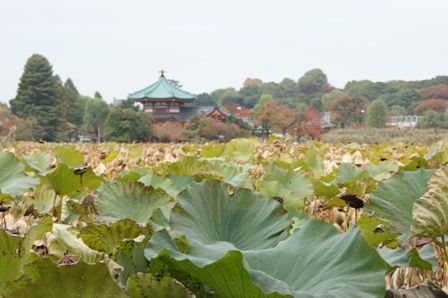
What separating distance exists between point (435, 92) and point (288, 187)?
44057mm

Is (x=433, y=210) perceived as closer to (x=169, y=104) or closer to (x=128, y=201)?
(x=128, y=201)

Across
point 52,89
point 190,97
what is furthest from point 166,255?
point 52,89

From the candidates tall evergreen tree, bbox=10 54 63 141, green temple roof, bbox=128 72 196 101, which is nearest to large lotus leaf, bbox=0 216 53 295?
green temple roof, bbox=128 72 196 101

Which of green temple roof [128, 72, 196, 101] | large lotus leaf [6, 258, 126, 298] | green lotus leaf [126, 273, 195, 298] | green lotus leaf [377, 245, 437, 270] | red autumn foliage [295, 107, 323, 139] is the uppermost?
green temple roof [128, 72, 196, 101]

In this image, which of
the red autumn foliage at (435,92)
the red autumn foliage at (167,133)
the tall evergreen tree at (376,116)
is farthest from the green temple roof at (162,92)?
the red autumn foliage at (435,92)

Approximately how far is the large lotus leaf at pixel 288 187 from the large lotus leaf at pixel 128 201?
1.33ft

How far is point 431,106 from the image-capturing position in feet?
135

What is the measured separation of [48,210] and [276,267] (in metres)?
0.81

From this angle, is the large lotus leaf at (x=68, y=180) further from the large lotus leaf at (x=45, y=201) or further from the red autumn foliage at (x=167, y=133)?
the red autumn foliage at (x=167, y=133)

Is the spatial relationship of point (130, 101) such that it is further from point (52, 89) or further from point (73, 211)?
point (73, 211)

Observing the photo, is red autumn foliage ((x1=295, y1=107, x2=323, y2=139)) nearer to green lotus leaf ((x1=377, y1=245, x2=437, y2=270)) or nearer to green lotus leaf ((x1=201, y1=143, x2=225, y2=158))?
green lotus leaf ((x1=201, y1=143, x2=225, y2=158))

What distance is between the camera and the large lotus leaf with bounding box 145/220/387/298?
0.39 m

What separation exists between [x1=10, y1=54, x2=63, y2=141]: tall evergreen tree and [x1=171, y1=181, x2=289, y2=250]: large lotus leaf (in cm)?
3013

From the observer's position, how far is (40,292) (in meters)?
0.33
